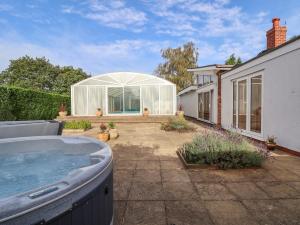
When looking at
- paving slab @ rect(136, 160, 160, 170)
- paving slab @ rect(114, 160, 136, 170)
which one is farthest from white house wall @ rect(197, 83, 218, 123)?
paving slab @ rect(114, 160, 136, 170)

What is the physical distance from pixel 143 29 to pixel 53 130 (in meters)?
14.2

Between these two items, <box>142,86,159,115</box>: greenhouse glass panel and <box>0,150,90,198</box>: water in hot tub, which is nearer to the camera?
<box>0,150,90,198</box>: water in hot tub

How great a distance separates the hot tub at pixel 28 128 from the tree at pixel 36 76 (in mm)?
27994

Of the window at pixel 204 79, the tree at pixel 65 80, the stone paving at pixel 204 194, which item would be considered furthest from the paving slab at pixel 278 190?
the tree at pixel 65 80

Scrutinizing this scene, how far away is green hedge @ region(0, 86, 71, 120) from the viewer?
11.5 metres

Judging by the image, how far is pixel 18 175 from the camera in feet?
13.4

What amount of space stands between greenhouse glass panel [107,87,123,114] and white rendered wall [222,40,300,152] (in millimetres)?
10932

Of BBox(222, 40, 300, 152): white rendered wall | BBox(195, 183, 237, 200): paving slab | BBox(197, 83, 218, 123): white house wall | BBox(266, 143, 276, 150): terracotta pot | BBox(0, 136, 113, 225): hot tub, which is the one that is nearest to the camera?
BBox(0, 136, 113, 225): hot tub

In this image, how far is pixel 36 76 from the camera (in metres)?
32.6

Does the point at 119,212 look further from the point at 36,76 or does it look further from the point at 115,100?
the point at 36,76

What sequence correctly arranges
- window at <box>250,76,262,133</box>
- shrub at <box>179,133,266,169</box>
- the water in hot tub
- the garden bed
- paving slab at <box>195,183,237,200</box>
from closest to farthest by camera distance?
paving slab at <box>195,183,237,200</box>, the water in hot tub, shrub at <box>179,133,266,169</box>, window at <box>250,76,262,133</box>, the garden bed

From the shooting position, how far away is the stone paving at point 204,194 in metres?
2.68

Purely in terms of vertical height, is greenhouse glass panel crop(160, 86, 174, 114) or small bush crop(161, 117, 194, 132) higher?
greenhouse glass panel crop(160, 86, 174, 114)

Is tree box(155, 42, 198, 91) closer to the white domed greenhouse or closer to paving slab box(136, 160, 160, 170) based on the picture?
the white domed greenhouse
